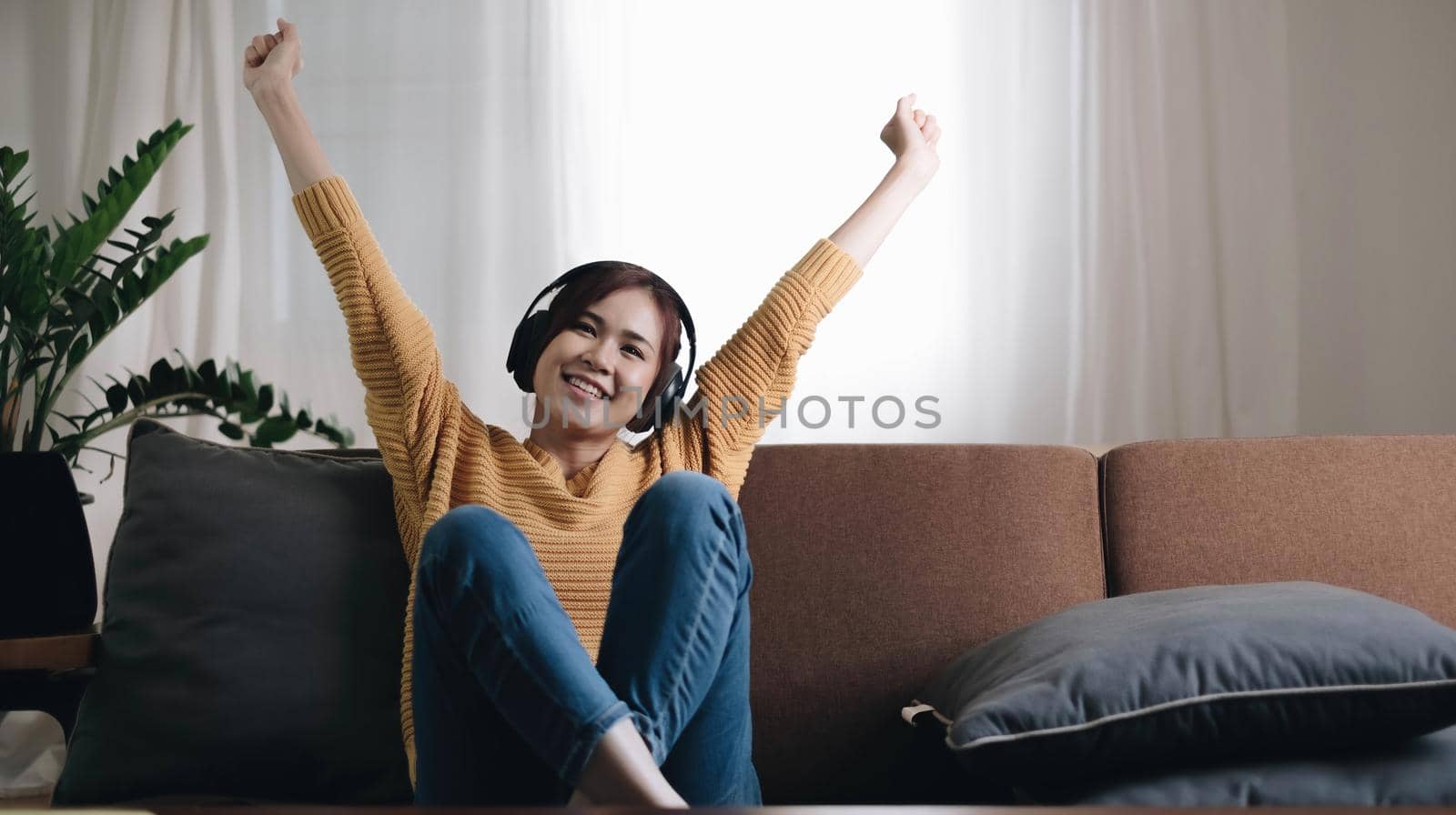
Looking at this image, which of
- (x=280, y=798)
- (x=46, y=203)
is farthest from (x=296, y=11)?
(x=280, y=798)

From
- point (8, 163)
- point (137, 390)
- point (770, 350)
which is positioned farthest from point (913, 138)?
point (8, 163)

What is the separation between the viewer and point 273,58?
152 centimetres

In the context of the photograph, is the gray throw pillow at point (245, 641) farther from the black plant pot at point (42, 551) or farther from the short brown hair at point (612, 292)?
the short brown hair at point (612, 292)

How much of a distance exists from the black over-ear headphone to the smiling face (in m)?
0.02

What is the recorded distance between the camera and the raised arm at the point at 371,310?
1.46m

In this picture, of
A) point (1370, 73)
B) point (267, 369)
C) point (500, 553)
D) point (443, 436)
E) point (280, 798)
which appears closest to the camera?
point (500, 553)

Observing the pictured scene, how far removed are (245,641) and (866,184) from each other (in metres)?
1.81

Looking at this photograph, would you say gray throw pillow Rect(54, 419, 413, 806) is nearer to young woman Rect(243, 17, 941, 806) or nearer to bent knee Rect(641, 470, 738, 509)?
young woman Rect(243, 17, 941, 806)

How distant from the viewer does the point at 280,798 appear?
1382mm

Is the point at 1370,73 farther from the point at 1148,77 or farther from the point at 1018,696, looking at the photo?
the point at 1018,696

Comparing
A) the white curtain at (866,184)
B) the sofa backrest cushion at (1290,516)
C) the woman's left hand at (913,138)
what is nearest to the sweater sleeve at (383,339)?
the woman's left hand at (913,138)

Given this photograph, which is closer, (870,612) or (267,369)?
(870,612)

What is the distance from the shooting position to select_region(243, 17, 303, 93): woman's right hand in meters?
1.50

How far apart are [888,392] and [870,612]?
4.09 ft
